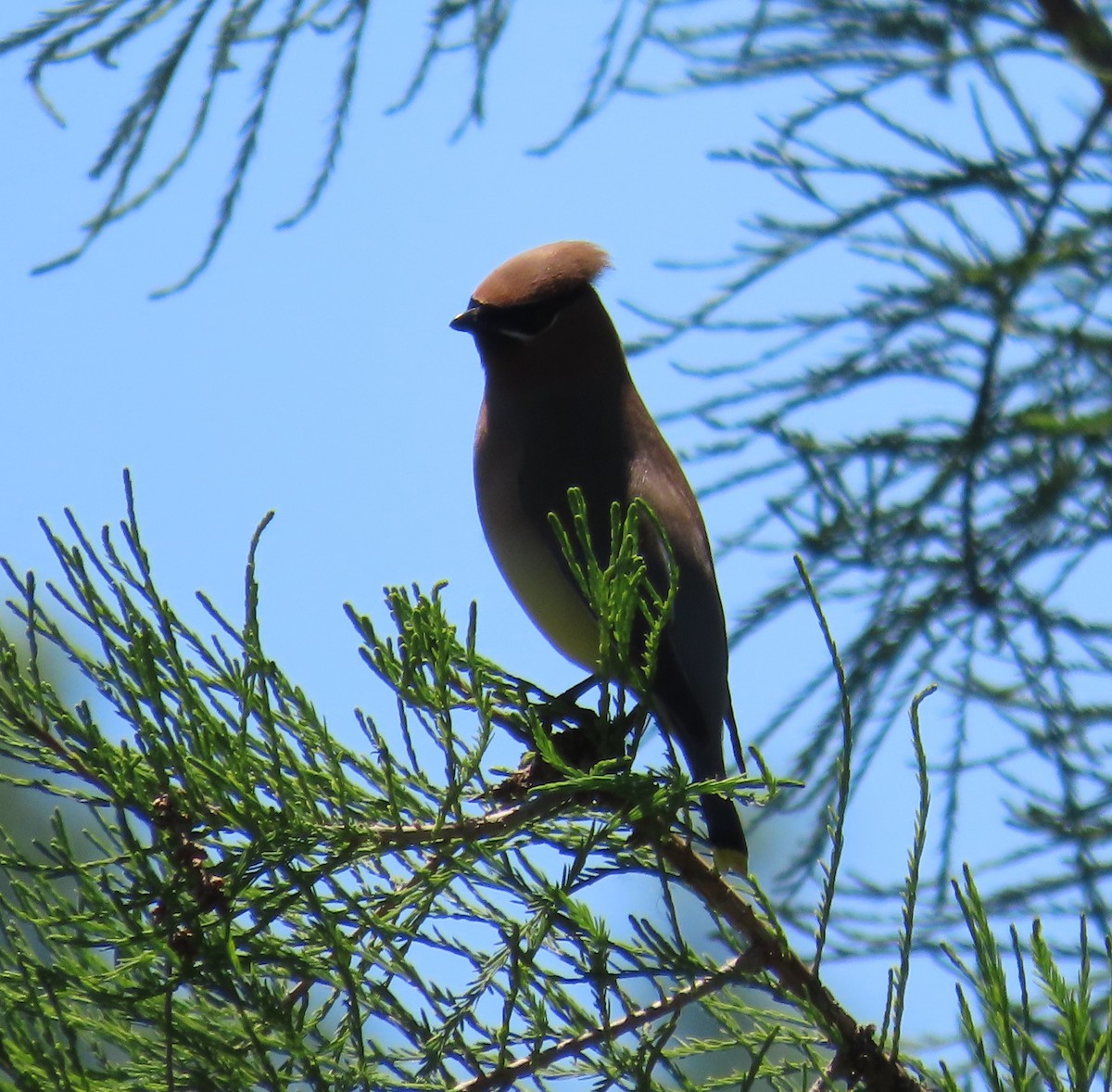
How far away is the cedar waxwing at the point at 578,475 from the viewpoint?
2861 millimetres

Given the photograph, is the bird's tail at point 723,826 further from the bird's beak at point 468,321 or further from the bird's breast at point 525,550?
the bird's beak at point 468,321

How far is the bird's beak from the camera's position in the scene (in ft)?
12.4

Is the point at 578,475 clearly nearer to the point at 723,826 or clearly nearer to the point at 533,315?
→ the point at 533,315

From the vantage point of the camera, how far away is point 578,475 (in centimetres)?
338

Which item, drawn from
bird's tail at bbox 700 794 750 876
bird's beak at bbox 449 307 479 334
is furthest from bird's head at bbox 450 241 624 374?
bird's tail at bbox 700 794 750 876

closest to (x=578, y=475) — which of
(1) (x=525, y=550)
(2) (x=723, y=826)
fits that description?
(1) (x=525, y=550)

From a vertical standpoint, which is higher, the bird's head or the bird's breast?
the bird's head

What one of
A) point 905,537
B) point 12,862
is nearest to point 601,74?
point 905,537

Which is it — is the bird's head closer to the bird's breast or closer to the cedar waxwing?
the cedar waxwing

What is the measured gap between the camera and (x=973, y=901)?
1.76 metres

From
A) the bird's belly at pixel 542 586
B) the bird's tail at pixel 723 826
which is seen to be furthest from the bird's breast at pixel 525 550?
the bird's tail at pixel 723 826

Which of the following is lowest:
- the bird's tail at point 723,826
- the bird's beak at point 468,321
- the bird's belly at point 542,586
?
the bird's tail at point 723,826

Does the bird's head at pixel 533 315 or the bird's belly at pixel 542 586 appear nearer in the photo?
the bird's belly at pixel 542 586

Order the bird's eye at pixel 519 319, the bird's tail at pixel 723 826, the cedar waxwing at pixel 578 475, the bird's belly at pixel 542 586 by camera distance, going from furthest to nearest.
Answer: the bird's eye at pixel 519 319
the bird's belly at pixel 542 586
the cedar waxwing at pixel 578 475
the bird's tail at pixel 723 826
